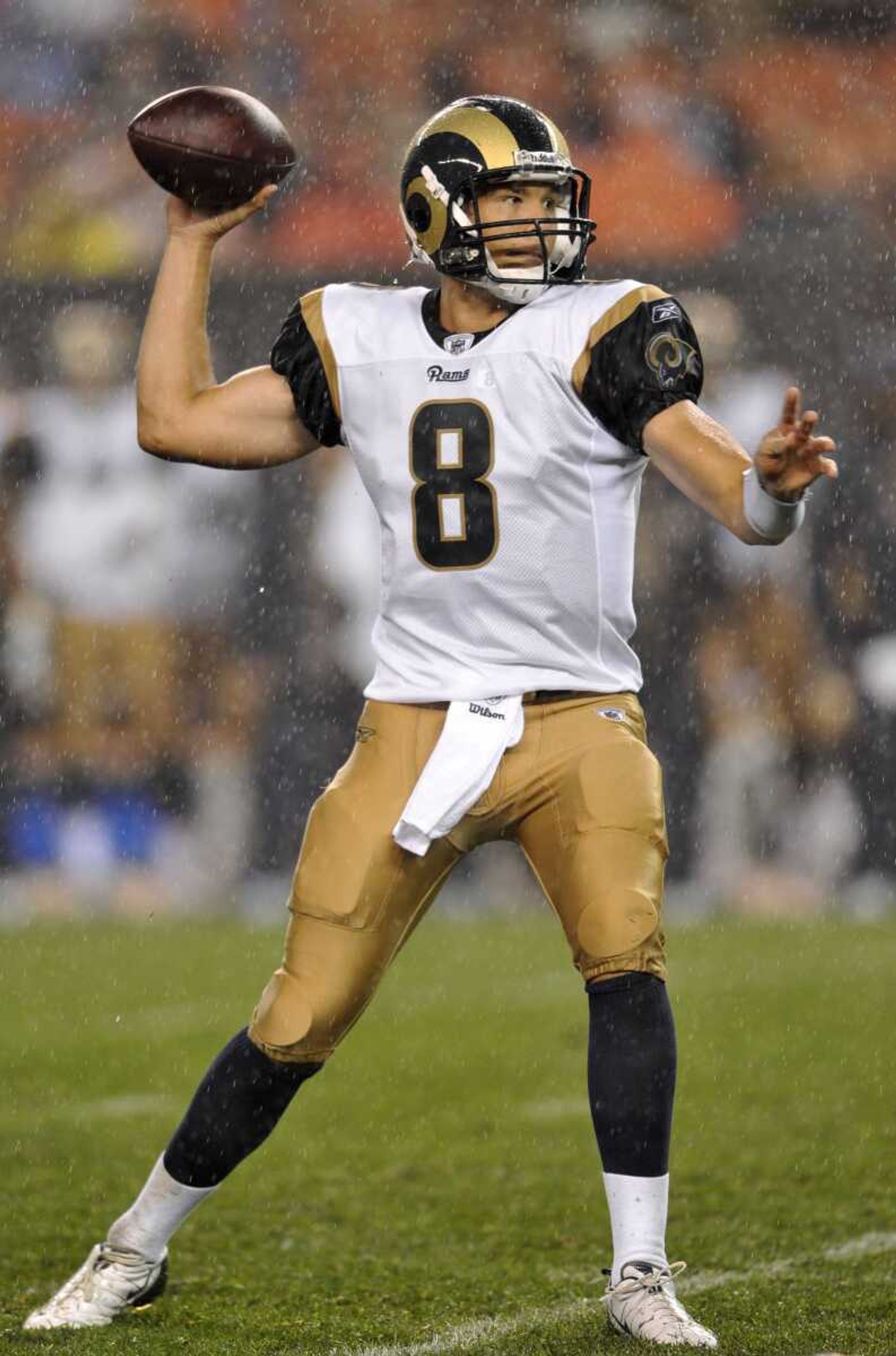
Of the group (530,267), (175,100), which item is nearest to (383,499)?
(530,267)

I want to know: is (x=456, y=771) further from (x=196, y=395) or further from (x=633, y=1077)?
(x=196, y=395)

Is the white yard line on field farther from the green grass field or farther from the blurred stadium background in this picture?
the blurred stadium background

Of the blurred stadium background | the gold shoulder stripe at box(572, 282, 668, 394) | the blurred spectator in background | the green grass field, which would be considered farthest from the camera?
the blurred spectator in background

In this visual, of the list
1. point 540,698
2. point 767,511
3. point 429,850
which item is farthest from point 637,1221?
point 767,511

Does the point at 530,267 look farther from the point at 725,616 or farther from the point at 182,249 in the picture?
the point at 725,616

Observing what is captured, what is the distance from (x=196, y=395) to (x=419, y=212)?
398 millimetres

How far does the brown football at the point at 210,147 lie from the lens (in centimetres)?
288

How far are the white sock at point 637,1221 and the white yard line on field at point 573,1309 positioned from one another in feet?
0.86

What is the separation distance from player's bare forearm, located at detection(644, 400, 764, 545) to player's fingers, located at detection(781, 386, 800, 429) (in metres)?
0.12

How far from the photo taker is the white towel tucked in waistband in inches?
102

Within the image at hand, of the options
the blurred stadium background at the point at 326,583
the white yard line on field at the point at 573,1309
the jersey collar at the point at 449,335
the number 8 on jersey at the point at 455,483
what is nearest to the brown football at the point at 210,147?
the jersey collar at the point at 449,335

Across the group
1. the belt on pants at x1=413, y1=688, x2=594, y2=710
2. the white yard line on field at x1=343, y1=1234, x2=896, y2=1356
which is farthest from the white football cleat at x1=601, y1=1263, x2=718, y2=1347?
the belt on pants at x1=413, y1=688, x2=594, y2=710

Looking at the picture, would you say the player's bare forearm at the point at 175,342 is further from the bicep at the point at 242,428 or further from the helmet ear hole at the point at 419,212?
the helmet ear hole at the point at 419,212

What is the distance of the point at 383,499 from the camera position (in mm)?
2730
